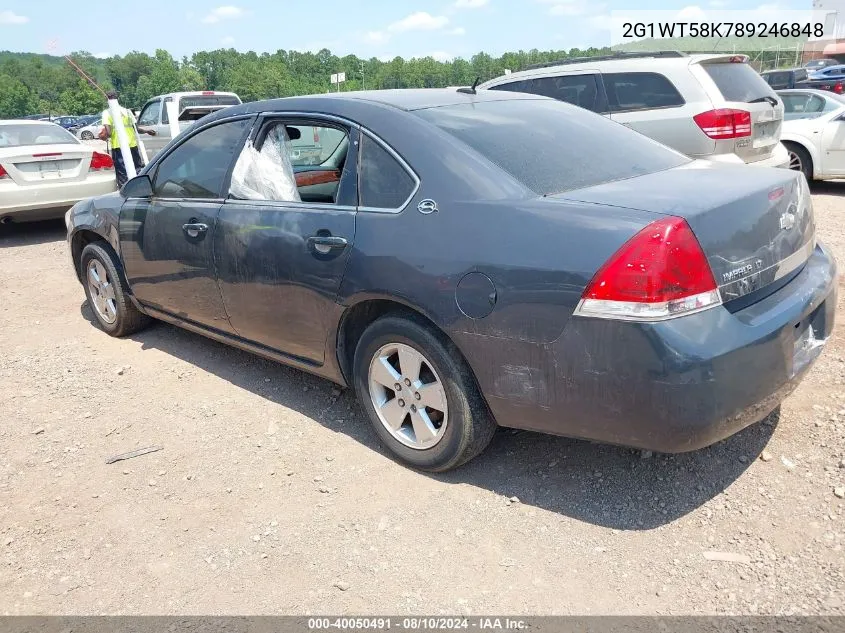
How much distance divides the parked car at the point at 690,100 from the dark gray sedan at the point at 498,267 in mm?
3504

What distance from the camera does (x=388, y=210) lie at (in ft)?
10.0

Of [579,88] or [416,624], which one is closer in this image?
[416,624]

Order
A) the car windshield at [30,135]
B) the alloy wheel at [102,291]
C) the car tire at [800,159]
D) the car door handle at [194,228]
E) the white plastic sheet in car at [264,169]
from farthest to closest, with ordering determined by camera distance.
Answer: the car tire at [800,159], the car windshield at [30,135], the alloy wheel at [102,291], the car door handle at [194,228], the white plastic sheet in car at [264,169]

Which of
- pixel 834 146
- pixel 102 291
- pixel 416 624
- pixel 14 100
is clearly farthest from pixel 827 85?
pixel 14 100

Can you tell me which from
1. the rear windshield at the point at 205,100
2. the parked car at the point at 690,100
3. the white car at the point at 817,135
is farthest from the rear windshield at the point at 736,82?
the rear windshield at the point at 205,100

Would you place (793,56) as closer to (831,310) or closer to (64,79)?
(831,310)

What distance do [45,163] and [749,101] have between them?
8.20 metres

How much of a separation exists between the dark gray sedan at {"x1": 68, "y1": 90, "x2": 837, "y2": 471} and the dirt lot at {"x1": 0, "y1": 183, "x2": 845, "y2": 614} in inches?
13.4

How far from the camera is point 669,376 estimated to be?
232 cm

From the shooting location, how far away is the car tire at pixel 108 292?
496 cm

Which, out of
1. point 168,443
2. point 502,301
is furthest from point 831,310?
point 168,443

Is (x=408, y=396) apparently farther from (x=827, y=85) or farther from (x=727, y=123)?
(x=827, y=85)

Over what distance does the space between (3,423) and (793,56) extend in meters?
82.6

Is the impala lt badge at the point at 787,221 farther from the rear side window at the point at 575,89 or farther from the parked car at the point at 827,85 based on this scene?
the parked car at the point at 827,85
